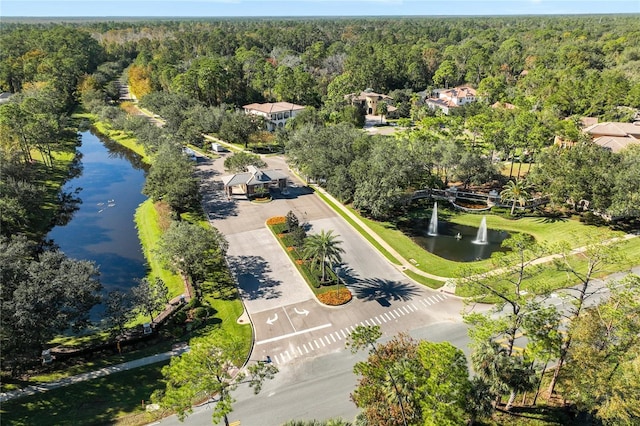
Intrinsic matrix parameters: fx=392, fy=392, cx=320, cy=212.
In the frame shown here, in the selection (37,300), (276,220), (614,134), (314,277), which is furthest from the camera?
(614,134)

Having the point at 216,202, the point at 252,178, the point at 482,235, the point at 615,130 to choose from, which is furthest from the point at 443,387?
the point at 615,130

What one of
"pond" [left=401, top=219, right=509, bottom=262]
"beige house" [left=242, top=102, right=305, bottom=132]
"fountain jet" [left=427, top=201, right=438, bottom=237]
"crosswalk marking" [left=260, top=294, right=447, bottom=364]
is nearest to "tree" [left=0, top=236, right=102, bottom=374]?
"crosswalk marking" [left=260, top=294, right=447, bottom=364]

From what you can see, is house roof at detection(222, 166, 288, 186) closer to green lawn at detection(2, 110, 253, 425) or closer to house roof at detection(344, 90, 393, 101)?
green lawn at detection(2, 110, 253, 425)

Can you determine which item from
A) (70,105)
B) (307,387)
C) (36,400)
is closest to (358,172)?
(307,387)

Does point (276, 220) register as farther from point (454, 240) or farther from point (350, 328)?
point (454, 240)

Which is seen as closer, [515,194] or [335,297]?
[335,297]

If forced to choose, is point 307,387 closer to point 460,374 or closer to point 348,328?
point 348,328
